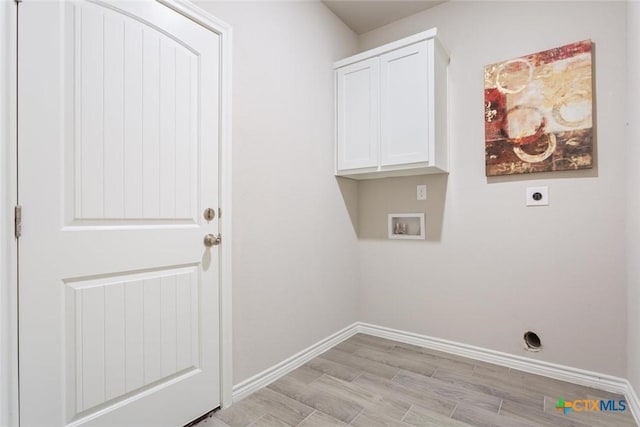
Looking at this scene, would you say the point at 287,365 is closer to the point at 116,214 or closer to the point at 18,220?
the point at 116,214

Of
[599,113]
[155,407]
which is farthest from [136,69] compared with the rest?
[599,113]

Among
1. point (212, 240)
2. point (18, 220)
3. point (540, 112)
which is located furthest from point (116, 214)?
point (540, 112)

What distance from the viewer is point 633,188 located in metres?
1.69

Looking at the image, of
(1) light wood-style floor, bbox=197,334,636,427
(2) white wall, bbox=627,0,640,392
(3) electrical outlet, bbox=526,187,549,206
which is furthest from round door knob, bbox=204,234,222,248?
(2) white wall, bbox=627,0,640,392

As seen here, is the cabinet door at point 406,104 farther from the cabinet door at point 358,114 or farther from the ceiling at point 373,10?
the ceiling at point 373,10

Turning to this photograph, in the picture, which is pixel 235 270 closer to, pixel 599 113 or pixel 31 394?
pixel 31 394

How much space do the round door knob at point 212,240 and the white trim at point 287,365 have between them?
799mm

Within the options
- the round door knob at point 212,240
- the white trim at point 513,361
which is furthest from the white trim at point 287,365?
the round door knob at point 212,240

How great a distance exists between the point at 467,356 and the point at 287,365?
128 centimetres

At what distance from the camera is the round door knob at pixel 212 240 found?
5.43ft

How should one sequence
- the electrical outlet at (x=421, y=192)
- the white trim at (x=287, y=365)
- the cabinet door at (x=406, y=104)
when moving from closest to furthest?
the white trim at (x=287, y=365), the cabinet door at (x=406, y=104), the electrical outlet at (x=421, y=192)

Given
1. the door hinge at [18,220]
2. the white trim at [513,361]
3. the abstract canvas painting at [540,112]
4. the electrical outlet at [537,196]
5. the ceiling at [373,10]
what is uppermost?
the ceiling at [373,10]

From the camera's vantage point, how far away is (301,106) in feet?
7.51

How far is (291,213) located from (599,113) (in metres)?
1.93
